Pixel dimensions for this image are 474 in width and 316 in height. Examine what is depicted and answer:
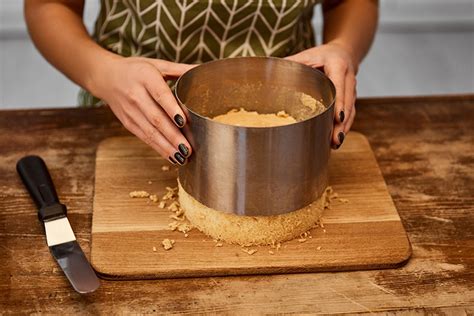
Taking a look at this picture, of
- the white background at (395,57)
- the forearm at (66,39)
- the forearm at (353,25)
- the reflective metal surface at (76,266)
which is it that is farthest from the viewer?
the white background at (395,57)

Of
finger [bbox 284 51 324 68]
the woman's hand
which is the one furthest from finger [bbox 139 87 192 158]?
finger [bbox 284 51 324 68]

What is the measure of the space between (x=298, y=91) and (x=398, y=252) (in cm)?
27

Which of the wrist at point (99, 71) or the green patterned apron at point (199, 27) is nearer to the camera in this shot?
the wrist at point (99, 71)

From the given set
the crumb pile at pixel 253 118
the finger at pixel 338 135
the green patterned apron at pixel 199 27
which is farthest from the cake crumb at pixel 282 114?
the green patterned apron at pixel 199 27

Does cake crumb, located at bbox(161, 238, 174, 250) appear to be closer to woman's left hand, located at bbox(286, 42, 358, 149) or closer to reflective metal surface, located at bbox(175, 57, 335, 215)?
reflective metal surface, located at bbox(175, 57, 335, 215)

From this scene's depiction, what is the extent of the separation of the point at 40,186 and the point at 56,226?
3.9 inches

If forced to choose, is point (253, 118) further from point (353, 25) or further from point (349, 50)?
point (353, 25)

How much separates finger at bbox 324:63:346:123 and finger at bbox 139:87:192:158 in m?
0.21

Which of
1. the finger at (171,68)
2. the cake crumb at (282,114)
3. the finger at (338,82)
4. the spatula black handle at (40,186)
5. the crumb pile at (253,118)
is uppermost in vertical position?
the finger at (171,68)

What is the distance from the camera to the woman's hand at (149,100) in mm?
876

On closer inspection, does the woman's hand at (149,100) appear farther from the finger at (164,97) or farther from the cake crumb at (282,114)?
the cake crumb at (282,114)

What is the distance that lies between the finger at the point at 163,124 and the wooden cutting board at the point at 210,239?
123 mm

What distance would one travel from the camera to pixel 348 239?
92 centimetres

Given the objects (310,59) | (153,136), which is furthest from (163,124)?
(310,59)
